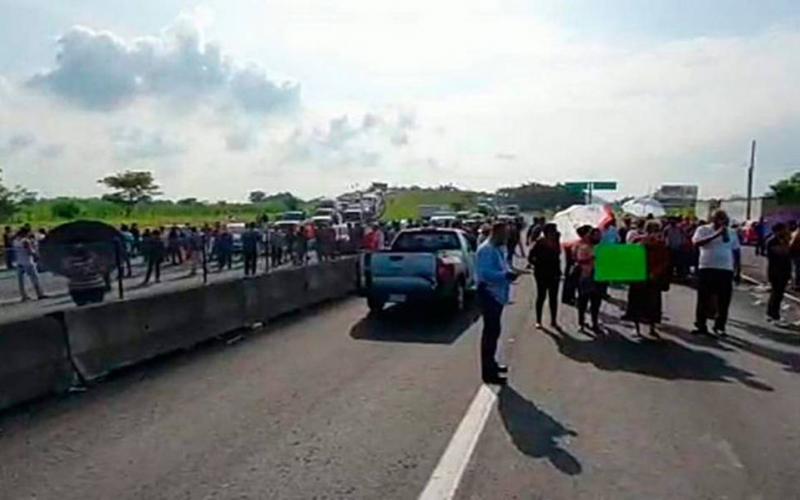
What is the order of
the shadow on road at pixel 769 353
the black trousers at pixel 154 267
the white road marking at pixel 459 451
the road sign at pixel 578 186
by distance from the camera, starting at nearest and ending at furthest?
1. the white road marking at pixel 459 451
2. the shadow on road at pixel 769 353
3. the black trousers at pixel 154 267
4. the road sign at pixel 578 186

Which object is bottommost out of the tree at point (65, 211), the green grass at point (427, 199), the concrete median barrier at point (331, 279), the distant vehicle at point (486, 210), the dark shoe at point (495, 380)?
the green grass at point (427, 199)

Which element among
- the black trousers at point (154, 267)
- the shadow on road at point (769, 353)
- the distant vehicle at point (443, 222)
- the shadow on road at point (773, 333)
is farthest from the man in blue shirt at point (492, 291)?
the distant vehicle at point (443, 222)

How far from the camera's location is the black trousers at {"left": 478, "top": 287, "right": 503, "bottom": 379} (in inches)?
393

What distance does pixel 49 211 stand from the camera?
83.4 m

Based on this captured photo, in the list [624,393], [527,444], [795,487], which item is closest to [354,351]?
[624,393]

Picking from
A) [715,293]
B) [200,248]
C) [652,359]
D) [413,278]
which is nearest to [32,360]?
[652,359]

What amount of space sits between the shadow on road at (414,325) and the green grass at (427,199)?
89.4 metres

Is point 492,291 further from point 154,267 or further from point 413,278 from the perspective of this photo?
point 154,267

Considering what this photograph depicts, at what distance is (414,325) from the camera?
52.2ft

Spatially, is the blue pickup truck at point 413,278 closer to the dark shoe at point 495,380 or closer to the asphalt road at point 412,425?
the asphalt road at point 412,425

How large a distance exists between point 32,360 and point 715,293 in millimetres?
9890

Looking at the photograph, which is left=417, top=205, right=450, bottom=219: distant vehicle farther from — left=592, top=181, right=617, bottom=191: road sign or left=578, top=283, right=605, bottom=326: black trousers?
left=578, top=283, right=605, bottom=326: black trousers

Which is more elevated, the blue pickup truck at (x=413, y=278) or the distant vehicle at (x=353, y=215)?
the blue pickup truck at (x=413, y=278)

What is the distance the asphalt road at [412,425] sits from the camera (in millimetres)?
6156
